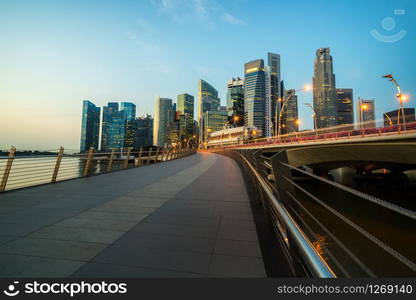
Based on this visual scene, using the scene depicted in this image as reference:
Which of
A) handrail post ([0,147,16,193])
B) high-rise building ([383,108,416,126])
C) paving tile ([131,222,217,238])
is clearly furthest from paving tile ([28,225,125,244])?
high-rise building ([383,108,416,126])

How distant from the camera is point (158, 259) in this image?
9.39ft

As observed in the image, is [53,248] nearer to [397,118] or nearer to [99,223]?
[99,223]

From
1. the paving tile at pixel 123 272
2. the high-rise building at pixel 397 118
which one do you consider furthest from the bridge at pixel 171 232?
the high-rise building at pixel 397 118

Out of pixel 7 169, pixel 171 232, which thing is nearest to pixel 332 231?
pixel 171 232

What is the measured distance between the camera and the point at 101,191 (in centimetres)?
718

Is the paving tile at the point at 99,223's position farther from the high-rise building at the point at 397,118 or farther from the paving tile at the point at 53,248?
the high-rise building at the point at 397,118

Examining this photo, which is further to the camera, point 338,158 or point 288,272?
point 338,158

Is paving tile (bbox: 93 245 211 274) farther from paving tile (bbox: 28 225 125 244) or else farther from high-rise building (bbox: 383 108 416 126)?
high-rise building (bbox: 383 108 416 126)

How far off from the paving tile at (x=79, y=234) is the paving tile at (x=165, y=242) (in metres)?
0.21

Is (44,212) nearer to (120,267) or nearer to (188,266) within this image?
(120,267)

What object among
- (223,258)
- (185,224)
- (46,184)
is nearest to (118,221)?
(185,224)

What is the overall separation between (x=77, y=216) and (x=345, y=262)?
11.3 m

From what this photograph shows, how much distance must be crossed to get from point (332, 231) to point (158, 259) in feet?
50.9

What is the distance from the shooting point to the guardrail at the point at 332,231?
147cm
